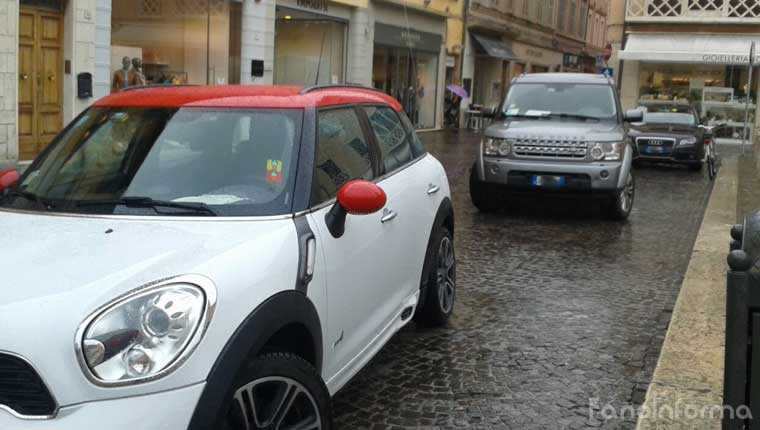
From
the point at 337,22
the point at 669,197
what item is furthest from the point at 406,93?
the point at 669,197

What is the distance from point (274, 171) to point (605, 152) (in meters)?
7.36

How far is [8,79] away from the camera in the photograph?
44.3ft

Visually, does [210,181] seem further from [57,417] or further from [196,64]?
A: [196,64]

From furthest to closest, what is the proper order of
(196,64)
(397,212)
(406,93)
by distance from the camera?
(406,93) → (196,64) → (397,212)

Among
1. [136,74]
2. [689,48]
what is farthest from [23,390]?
[689,48]

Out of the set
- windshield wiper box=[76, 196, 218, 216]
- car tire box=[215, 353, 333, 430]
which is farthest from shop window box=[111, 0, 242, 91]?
car tire box=[215, 353, 333, 430]

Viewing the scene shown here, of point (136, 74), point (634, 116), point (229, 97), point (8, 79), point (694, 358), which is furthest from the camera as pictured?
point (136, 74)

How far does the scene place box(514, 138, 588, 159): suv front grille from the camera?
34.1 ft

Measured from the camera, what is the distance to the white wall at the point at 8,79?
13.3 meters

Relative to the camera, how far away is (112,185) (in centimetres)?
382

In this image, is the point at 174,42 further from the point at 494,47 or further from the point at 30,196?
the point at 494,47

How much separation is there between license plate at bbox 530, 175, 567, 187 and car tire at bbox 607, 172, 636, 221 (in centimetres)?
63

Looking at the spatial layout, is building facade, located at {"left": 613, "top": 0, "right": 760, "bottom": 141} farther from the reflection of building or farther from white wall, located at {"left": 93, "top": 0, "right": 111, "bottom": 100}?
white wall, located at {"left": 93, "top": 0, "right": 111, "bottom": 100}

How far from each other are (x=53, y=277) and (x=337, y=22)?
75.9 ft
